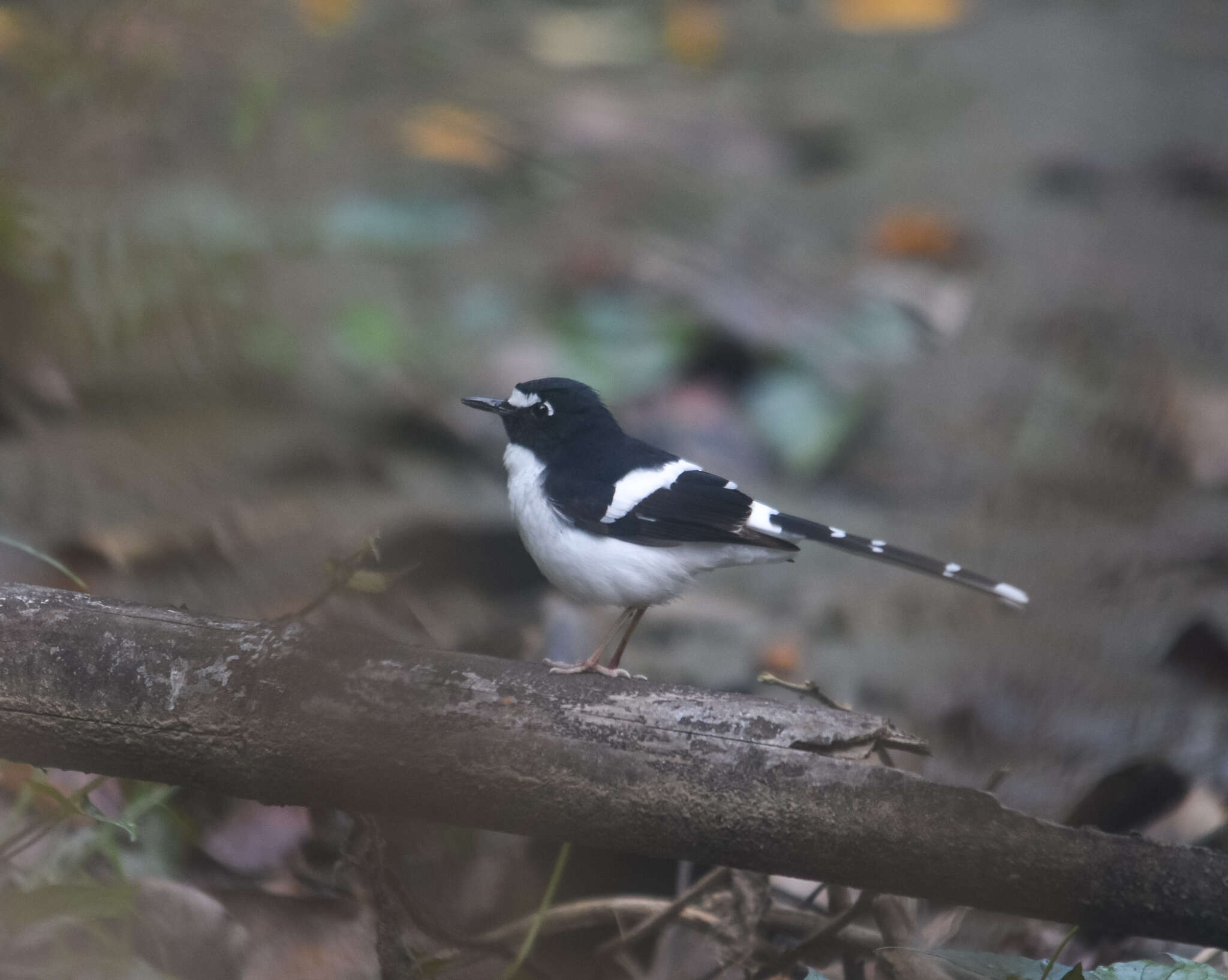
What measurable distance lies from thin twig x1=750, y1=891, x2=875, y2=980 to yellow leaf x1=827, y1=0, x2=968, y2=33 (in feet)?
27.6

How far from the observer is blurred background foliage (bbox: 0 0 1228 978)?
3445 millimetres

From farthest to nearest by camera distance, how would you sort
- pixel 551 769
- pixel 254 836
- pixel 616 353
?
pixel 616 353 < pixel 254 836 < pixel 551 769

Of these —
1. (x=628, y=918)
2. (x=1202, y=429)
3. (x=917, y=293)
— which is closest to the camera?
(x=628, y=918)

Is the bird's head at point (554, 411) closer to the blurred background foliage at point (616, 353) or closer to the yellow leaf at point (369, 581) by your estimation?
the blurred background foliage at point (616, 353)

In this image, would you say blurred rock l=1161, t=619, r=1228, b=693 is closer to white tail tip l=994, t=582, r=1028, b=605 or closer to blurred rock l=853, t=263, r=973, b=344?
white tail tip l=994, t=582, r=1028, b=605

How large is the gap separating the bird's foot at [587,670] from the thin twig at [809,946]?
62 centimetres

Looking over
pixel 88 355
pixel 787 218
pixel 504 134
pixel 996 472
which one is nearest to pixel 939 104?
pixel 787 218

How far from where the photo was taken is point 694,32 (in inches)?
370

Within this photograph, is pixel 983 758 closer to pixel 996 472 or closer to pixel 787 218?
pixel 996 472

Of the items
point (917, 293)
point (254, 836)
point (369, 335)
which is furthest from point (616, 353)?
point (254, 836)

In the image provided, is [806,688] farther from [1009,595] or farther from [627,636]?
[1009,595]

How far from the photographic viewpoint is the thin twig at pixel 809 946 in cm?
235

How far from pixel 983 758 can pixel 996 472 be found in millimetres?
2085

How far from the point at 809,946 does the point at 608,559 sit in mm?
Result: 912
